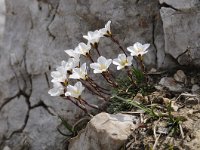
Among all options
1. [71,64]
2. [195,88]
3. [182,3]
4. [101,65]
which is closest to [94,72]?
[101,65]

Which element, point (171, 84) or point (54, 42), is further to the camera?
point (54, 42)

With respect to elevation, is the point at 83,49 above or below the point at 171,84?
above

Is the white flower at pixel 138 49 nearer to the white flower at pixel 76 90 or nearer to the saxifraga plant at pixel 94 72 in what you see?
the saxifraga plant at pixel 94 72

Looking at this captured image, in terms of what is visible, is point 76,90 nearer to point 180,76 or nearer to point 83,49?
point 83,49

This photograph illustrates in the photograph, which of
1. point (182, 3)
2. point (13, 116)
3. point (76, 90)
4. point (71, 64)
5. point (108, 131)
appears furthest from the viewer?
point (13, 116)

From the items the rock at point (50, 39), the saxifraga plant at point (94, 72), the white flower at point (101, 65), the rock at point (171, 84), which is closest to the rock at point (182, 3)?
the rock at point (50, 39)

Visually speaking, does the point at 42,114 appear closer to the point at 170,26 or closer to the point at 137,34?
the point at 137,34
